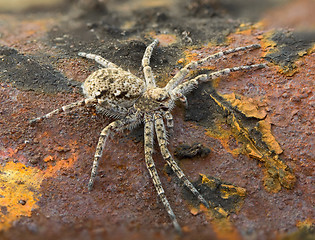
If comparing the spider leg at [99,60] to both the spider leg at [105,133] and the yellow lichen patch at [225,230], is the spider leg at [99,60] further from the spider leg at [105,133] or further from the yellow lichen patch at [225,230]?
the yellow lichen patch at [225,230]

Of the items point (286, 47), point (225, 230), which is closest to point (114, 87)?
point (225, 230)

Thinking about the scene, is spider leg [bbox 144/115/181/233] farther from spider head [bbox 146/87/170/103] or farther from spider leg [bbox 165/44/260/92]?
spider leg [bbox 165/44/260/92]

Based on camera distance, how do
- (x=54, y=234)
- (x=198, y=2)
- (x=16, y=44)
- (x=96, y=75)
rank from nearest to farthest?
(x=54, y=234), (x=96, y=75), (x=16, y=44), (x=198, y=2)

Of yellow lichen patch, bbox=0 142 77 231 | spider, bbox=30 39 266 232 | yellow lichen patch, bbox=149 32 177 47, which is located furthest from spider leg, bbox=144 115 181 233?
yellow lichen patch, bbox=149 32 177 47

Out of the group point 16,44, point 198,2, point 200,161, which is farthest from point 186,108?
point 198,2

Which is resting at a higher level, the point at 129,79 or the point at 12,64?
the point at 12,64

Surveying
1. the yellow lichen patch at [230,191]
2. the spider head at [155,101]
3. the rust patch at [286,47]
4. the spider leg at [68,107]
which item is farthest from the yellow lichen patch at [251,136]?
the spider leg at [68,107]

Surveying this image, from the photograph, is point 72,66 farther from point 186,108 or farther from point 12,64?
point 186,108
